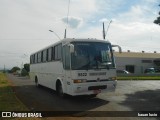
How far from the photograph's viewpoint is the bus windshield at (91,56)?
47.0 feet

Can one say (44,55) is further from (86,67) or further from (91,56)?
(86,67)

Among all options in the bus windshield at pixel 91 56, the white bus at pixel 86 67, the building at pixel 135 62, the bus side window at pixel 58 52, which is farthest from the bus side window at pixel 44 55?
the building at pixel 135 62

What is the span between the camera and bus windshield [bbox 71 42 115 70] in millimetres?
14328

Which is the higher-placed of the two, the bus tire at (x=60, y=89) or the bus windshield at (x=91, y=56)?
the bus windshield at (x=91, y=56)

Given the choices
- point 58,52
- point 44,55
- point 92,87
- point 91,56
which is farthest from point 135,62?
point 92,87

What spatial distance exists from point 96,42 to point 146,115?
5335mm

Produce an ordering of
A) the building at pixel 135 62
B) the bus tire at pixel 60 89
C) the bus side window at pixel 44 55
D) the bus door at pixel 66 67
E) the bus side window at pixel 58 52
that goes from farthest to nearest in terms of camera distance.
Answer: the building at pixel 135 62
the bus side window at pixel 44 55
the bus side window at pixel 58 52
the bus tire at pixel 60 89
the bus door at pixel 66 67

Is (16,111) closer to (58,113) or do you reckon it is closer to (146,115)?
(58,113)

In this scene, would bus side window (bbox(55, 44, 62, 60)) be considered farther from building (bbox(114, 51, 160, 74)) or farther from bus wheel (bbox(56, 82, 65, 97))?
building (bbox(114, 51, 160, 74))

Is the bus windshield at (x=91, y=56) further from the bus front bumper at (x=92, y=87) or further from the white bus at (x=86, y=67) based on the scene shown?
the bus front bumper at (x=92, y=87)

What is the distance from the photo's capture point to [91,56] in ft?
47.7

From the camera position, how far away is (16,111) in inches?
457

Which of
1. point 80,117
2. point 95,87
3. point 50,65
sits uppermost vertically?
point 50,65

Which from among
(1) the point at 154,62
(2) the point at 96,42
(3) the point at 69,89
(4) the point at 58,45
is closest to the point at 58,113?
(3) the point at 69,89
